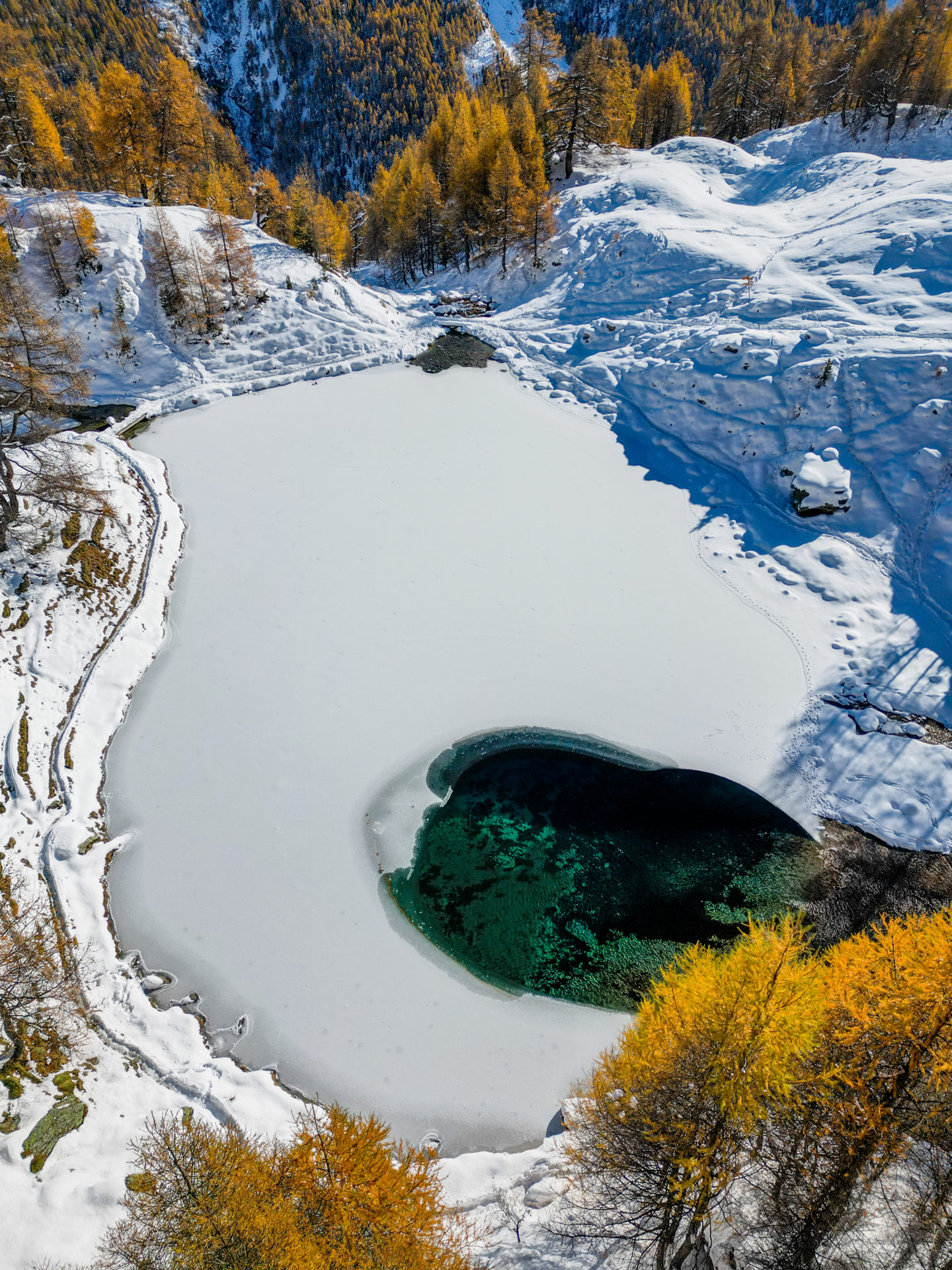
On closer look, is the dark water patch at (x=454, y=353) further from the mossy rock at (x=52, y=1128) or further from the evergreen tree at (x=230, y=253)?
the mossy rock at (x=52, y=1128)

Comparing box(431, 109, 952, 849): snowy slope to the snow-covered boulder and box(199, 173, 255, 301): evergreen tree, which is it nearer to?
the snow-covered boulder

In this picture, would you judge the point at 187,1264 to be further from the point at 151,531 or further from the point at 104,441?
the point at 104,441

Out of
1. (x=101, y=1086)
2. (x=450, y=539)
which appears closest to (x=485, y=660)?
(x=450, y=539)

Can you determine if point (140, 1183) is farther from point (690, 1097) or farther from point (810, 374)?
point (810, 374)

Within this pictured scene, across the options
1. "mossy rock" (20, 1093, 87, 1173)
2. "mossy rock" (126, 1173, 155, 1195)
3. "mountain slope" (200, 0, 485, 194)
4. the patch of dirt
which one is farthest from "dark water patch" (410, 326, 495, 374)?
"mountain slope" (200, 0, 485, 194)

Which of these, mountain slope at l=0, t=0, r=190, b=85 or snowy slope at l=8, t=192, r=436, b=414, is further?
mountain slope at l=0, t=0, r=190, b=85

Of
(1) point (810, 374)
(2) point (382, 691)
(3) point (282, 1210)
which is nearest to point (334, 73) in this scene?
(1) point (810, 374)
